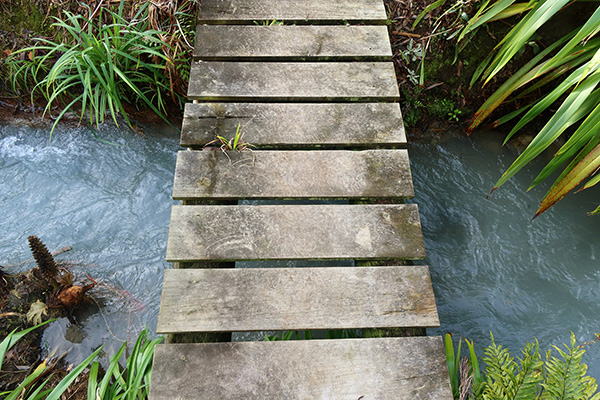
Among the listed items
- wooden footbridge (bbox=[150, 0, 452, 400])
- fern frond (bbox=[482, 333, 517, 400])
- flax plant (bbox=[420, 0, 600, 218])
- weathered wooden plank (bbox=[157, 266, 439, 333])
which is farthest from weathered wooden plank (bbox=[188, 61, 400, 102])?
fern frond (bbox=[482, 333, 517, 400])

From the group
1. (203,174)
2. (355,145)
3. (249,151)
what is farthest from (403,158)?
(203,174)

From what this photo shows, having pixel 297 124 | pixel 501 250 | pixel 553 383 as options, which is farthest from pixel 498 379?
pixel 297 124

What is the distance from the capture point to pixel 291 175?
1.91 m

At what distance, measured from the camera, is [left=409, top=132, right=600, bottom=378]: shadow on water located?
224 cm

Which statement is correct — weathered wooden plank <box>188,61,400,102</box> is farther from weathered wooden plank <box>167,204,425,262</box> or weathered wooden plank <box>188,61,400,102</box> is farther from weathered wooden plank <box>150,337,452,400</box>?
weathered wooden plank <box>150,337,452,400</box>

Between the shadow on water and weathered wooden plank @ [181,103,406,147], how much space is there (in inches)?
33.8

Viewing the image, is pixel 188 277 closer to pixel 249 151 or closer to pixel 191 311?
pixel 191 311

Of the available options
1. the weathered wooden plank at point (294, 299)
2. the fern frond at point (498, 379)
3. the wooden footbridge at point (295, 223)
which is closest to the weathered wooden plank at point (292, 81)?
the wooden footbridge at point (295, 223)

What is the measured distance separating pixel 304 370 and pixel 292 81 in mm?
1548

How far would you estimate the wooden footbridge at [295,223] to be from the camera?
1504 mm

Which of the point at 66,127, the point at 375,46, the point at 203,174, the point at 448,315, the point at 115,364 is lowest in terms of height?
the point at 448,315

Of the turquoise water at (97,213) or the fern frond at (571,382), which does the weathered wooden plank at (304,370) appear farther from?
the turquoise water at (97,213)

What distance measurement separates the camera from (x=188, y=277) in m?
1.65

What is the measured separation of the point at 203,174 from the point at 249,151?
0.85ft
